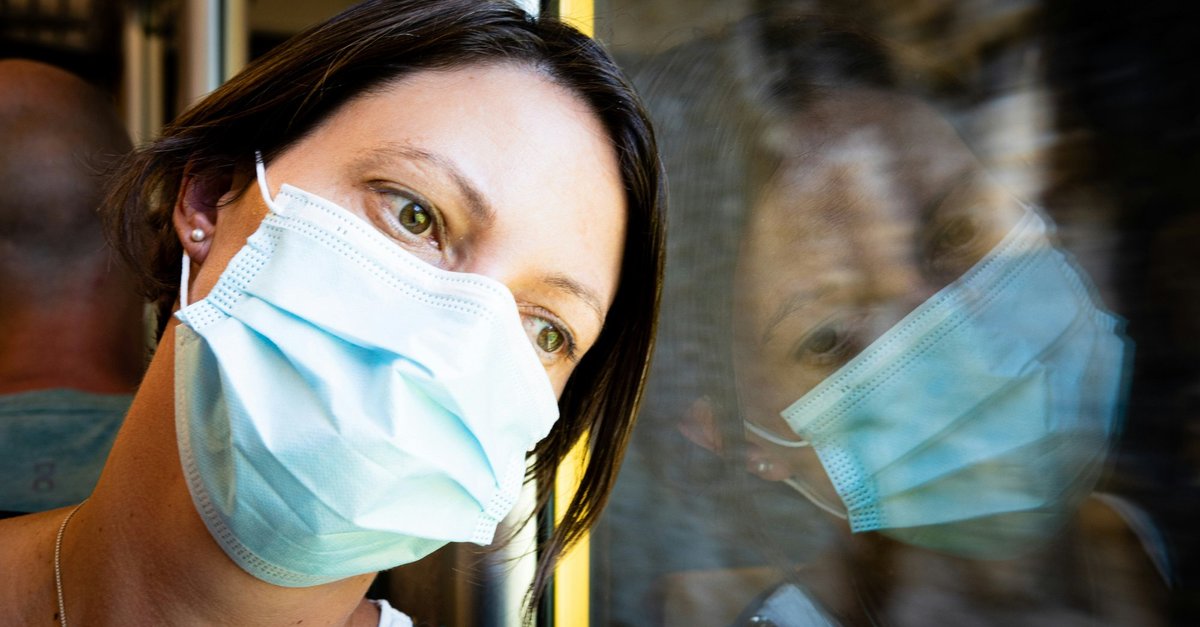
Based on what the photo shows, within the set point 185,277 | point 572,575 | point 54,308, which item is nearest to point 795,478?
point 572,575

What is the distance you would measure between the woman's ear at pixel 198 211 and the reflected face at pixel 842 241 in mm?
607

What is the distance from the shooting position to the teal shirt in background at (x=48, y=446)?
5.92 feet

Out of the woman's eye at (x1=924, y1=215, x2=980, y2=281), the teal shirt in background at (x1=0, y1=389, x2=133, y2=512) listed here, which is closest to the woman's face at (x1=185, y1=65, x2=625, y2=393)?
the woman's eye at (x1=924, y1=215, x2=980, y2=281)

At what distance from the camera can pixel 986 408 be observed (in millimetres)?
622

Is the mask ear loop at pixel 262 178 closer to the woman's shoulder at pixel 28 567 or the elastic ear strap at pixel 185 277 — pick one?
the elastic ear strap at pixel 185 277

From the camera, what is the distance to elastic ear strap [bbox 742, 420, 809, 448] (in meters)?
0.82

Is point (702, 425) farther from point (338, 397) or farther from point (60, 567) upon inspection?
point (60, 567)

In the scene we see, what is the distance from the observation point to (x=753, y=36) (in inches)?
36.4

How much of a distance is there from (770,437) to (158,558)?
69 centimetres

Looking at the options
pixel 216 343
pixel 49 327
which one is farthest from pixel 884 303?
pixel 49 327

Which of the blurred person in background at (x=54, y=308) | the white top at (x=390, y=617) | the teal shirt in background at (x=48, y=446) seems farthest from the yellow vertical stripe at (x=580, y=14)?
the teal shirt in background at (x=48, y=446)

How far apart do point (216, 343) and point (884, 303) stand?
616 millimetres

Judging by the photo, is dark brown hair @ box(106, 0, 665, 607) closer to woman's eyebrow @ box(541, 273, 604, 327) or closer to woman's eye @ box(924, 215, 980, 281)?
woman's eyebrow @ box(541, 273, 604, 327)

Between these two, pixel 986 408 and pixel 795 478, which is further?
pixel 795 478
